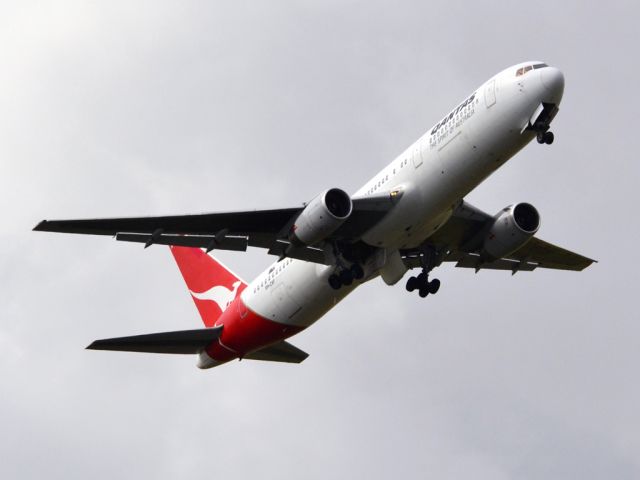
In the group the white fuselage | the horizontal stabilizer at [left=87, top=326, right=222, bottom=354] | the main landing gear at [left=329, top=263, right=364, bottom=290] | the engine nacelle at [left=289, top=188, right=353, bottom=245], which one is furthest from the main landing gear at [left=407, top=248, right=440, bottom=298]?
the horizontal stabilizer at [left=87, top=326, right=222, bottom=354]

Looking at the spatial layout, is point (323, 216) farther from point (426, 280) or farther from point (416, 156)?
point (426, 280)

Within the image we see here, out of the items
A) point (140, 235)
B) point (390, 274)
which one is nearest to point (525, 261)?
point (390, 274)

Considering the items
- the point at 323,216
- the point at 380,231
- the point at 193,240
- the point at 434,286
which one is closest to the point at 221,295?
the point at 193,240

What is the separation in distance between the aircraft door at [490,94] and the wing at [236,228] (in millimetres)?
4083

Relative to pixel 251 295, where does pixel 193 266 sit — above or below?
above

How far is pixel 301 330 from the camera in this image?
40406mm

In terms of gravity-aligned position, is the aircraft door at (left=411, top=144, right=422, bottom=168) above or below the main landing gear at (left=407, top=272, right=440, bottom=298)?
above

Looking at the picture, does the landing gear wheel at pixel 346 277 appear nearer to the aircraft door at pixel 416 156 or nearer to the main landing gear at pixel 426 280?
the main landing gear at pixel 426 280

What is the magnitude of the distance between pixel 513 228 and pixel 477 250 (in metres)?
2.10

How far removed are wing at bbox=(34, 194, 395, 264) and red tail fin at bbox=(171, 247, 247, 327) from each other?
23.6 feet

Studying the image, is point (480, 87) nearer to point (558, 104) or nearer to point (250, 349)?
point (558, 104)

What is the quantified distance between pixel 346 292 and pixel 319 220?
4613mm

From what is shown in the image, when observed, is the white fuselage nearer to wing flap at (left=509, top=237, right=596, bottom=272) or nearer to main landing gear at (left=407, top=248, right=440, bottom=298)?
main landing gear at (left=407, top=248, right=440, bottom=298)

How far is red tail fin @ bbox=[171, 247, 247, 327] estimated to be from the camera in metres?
45.7
